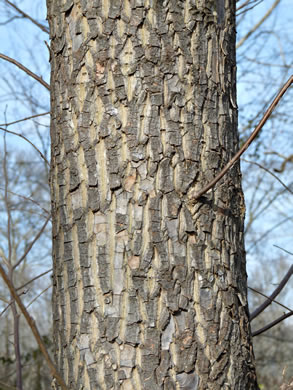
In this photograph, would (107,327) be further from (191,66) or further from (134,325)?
(191,66)

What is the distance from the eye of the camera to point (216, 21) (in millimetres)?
1297

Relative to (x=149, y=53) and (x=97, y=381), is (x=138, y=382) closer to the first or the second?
(x=97, y=381)

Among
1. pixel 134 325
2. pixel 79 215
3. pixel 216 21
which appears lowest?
pixel 134 325

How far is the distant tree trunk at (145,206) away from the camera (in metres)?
1.09

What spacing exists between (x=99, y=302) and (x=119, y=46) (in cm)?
64

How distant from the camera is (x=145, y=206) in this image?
1131 millimetres

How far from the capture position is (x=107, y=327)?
3.61 feet

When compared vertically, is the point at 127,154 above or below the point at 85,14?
below

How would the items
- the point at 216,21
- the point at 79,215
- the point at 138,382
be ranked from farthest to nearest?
1. the point at 216,21
2. the point at 79,215
3. the point at 138,382

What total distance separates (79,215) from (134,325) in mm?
306

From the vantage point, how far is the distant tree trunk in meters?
1.09

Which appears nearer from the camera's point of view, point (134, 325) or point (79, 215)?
point (134, 325)

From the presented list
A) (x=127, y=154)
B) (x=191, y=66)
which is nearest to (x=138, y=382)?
(x=127, y=154)

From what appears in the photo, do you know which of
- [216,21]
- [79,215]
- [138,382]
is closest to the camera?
[138,382]
